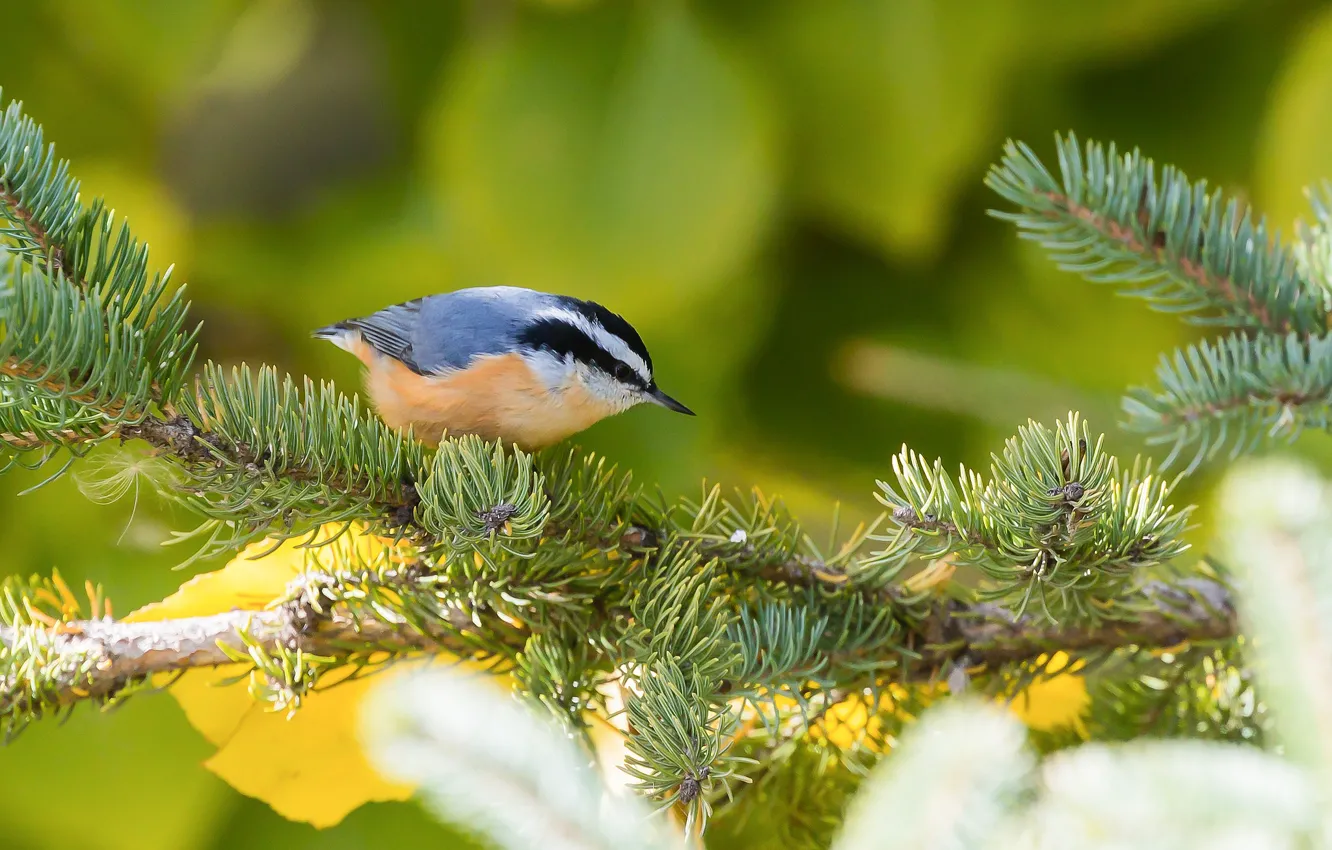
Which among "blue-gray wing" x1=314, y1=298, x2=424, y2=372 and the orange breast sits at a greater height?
"blue-gray wing" x1=314, y1=298, x2=424, y2=372

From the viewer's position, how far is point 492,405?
0.75 meters

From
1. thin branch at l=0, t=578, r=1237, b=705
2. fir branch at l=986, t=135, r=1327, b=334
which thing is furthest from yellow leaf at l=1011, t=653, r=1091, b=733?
fir branch at l=986, t=135, r=1327, b=334

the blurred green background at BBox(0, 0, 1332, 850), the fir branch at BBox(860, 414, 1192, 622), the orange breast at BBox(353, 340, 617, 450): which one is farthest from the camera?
the blurred green background at BBox(0, 0, 1332, 850)

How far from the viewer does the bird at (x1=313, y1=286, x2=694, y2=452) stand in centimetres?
75

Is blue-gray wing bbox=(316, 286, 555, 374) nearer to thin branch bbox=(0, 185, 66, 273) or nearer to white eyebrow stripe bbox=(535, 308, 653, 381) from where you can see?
white eyebrow stripe bbox=(535, 308, 653, 381)

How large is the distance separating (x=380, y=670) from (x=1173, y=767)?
35 centimetres

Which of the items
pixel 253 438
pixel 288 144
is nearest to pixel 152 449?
pixel 253 438

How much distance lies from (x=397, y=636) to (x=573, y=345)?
0.37 m

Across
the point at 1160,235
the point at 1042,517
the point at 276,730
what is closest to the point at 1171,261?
the point at 1160,235

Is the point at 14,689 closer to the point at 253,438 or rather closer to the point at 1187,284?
the point at 253,438

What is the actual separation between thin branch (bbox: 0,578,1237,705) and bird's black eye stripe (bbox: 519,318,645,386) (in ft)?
1.15

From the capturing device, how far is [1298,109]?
3.01 feet

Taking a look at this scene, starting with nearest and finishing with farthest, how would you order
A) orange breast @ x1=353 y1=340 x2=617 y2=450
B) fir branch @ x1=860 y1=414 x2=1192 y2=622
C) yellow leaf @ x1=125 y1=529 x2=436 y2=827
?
fir branch @ x1=860 y1=414 x2=1192 y2=622, yellow leaf @ x1=125 y1=529 x2=436 y2=827, orange breast @ x1=353 y1=340 x2=617 y2=450

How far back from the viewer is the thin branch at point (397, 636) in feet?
1.49
